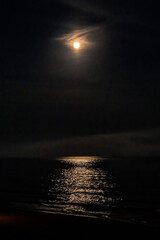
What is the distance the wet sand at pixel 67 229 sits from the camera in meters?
13.2

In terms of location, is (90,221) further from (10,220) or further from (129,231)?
(10,220)

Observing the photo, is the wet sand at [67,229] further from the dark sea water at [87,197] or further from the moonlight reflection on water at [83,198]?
the moonlight reflection on water at [83,198]

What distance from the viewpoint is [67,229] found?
1451 cm

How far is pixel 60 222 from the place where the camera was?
1600 centimetres

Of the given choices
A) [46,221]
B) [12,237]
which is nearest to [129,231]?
[46,221]

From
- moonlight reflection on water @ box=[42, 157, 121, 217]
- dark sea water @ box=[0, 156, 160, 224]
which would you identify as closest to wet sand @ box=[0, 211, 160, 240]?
dark sea water @ box=[0, 156, 160, 224]

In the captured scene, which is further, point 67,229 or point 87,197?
point 87,197

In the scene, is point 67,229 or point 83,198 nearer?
point 67,229

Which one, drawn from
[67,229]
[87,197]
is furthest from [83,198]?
[67,229]

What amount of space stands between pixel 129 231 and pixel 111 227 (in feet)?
4.16

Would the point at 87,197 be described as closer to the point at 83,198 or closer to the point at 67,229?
the point at 83,198

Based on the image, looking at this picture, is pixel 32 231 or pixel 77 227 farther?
pixel 77 227

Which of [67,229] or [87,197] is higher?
[67,229]

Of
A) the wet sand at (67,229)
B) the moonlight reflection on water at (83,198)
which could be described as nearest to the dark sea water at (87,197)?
the moonlight reflection on water at (83,198)
